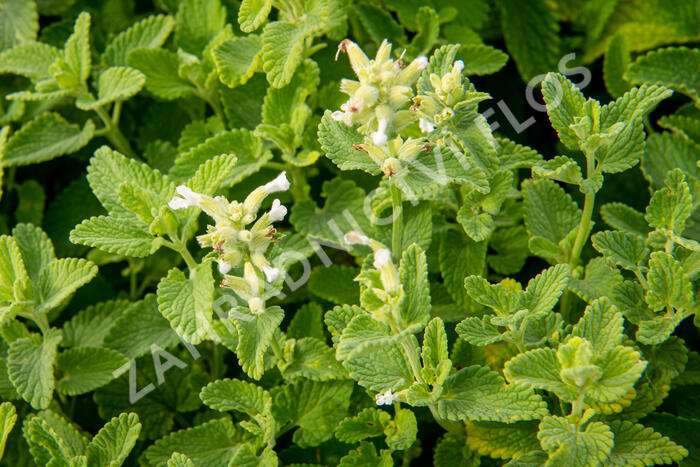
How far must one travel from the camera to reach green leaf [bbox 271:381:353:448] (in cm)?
137

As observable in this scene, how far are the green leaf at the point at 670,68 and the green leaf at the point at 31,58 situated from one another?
1490 mm

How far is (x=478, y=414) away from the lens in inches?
44.5

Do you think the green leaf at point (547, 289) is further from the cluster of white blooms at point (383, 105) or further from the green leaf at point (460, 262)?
the cluster of white blooms at point (383, 105)

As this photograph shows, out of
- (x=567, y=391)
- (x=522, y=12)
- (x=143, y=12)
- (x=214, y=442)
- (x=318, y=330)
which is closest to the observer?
(x=567, y=391)

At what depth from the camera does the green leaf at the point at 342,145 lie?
1.23 meters

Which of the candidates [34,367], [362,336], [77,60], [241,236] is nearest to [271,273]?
[241,236]

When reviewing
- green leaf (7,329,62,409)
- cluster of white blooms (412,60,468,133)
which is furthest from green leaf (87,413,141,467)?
cluster of white blooms (412,60,468,133)

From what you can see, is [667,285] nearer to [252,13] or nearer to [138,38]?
[252,13]

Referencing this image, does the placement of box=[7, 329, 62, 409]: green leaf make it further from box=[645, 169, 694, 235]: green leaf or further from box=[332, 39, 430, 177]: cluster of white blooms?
box=[645, 169, 694, 235]: green leaf

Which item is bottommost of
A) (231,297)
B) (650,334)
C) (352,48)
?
(650,334)

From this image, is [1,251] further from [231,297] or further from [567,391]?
[567,391]

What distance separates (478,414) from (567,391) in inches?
6.1

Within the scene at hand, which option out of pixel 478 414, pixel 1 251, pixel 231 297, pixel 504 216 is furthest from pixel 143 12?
pixel 478 414

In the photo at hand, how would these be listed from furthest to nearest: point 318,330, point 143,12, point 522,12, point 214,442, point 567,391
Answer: point 143,12
point 522,12
point 318,330
point 214,442
point 567,391
